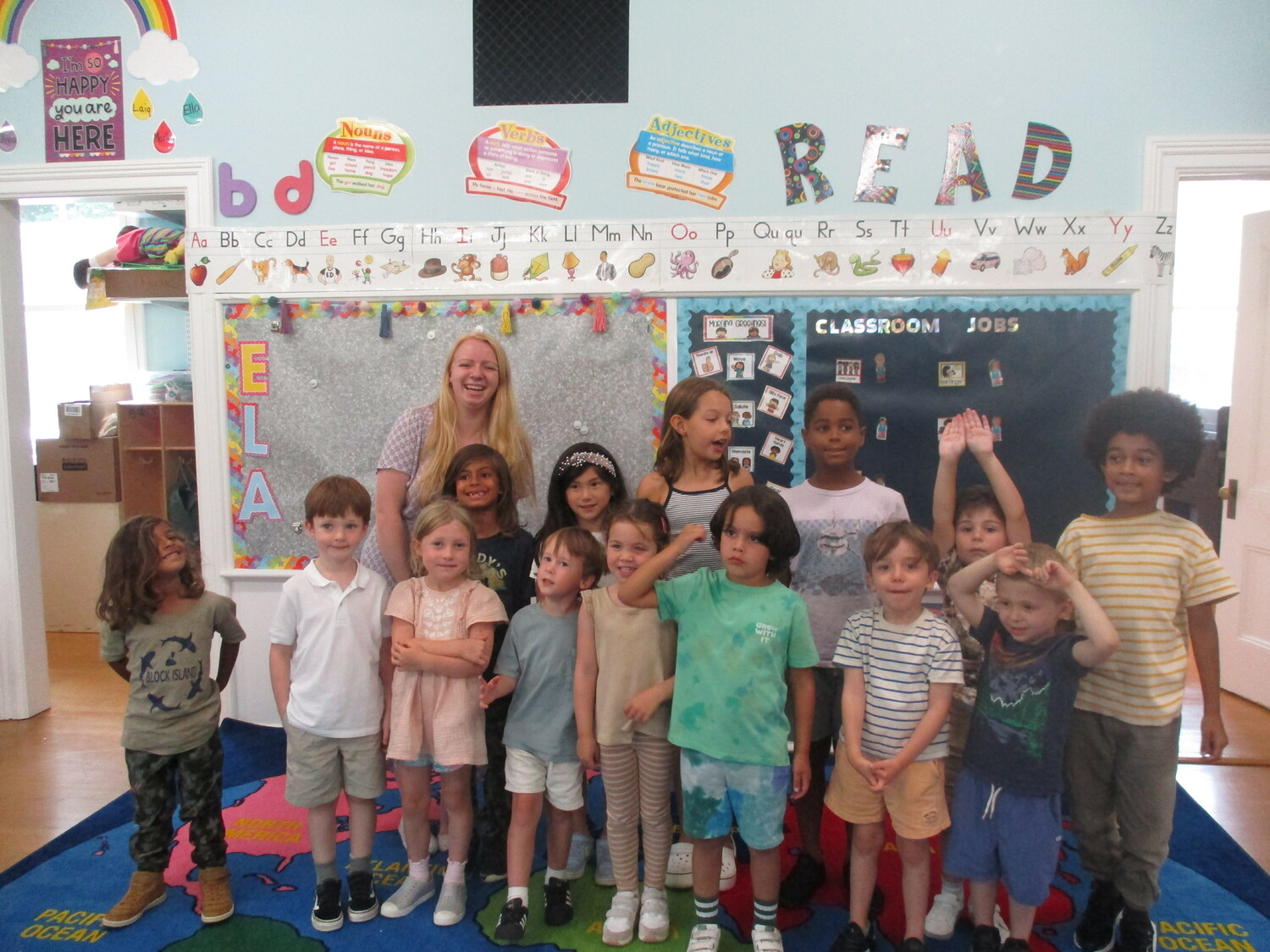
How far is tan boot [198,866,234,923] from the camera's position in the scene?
1.87 m

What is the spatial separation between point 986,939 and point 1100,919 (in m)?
0.32

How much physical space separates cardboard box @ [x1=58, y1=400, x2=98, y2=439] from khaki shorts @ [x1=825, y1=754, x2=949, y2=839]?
4599 millimetres

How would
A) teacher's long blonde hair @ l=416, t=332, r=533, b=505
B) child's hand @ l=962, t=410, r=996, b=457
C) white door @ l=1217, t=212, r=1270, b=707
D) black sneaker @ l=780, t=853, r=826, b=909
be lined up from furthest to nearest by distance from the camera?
1. white door @ l=1217, t=212, r=1270, b=707
2. teacher's long blonde hair @ l=416, t=332, r=533, b=505
3. child's hand @ l=962, t=410, r=996, b=457
4. black sneaker @ l=780, t=853, r=826, b=909

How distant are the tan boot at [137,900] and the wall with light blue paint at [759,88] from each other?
212 centimetres

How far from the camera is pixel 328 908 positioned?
1.85 metres

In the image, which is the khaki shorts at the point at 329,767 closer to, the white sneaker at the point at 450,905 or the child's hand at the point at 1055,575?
the white sneaker at the point at 450,905

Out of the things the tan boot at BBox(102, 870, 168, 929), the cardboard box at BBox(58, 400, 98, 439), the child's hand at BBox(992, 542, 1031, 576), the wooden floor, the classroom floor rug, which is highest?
the cardboard box at BBox(58, 400, 98, 439)

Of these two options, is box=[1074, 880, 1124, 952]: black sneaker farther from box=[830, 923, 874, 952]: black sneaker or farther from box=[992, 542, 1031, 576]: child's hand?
box=[992, 542, 1031, 576]: child's hand

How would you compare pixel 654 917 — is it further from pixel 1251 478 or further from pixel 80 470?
pixel 80 470

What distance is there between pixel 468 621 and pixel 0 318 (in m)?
2.61

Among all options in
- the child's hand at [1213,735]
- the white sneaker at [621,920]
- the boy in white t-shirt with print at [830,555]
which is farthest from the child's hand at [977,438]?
the white sneaker at [621,920]

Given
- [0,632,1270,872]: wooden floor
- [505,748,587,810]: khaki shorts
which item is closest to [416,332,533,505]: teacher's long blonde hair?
[505,748,587,810]: khaki shorts

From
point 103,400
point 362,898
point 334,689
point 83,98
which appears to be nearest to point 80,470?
point 103,400

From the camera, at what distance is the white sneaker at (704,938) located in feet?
5.55
